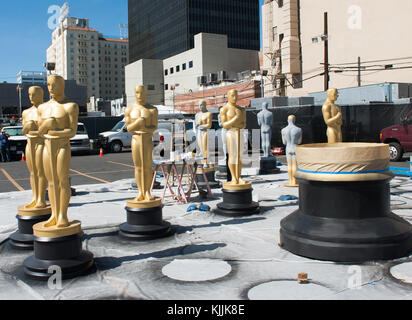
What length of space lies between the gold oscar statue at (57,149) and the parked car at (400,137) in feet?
50.2

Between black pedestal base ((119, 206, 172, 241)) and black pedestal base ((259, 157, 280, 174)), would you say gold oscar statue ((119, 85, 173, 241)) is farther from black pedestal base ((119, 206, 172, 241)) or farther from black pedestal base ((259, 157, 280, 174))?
black pedestal base ((259, 157, 280, 174))

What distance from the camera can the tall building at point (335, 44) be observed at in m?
31.8

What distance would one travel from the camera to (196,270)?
179 inches

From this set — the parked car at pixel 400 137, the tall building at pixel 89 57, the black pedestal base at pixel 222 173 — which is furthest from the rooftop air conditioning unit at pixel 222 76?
the tall building at pixel 89 57

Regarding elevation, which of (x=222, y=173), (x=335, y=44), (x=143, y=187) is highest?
(x=335, y=44)

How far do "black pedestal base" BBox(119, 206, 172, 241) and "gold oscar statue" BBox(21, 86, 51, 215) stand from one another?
1218 millimetres

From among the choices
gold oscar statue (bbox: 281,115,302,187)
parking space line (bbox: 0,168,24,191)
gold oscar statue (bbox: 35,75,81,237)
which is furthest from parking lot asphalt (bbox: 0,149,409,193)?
gold oscar statue (bbox: 35,75,81,237)

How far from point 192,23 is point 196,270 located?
338ft

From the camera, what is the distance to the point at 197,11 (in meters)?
102

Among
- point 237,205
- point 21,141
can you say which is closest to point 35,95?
point 237,205

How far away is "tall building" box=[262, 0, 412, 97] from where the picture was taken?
1252 inches

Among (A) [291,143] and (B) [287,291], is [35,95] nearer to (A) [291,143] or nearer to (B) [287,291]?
(B) [287,291]
